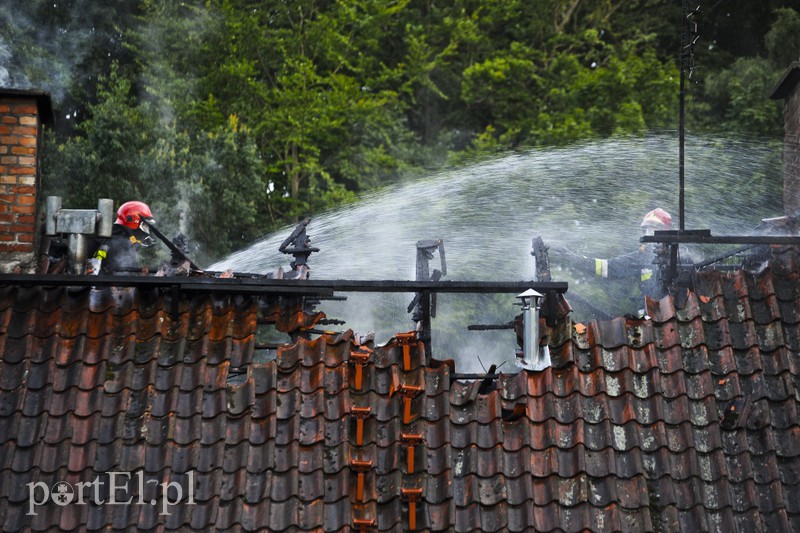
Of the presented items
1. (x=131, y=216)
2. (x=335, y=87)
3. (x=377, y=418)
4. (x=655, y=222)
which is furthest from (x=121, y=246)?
(x=335, y=87)

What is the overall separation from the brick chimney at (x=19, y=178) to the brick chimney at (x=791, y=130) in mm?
6428

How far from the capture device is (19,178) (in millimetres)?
9359

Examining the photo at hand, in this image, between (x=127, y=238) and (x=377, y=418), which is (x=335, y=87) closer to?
(x=127, y=238)

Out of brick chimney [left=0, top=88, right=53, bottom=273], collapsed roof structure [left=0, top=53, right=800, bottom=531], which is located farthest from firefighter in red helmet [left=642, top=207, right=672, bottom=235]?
brick chimney [left=0, top=88, right=53, bottom=273]

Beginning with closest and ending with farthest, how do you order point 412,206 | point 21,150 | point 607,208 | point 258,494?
point 258,494 < point 21,150 < point 412,206 < point 607,208

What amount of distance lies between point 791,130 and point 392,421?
16.5 ft

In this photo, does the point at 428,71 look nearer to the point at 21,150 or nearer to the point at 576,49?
the point at 576,49

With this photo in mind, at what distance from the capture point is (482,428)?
8.09 metres

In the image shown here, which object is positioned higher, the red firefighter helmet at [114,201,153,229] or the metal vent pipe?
the red firefighter helmet at [114,201,153,229]

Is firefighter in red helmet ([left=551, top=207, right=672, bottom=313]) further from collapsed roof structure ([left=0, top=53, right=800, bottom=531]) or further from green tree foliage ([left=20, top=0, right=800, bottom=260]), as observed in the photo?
green tree foliage ([left=20, top=0, right=800, bottom=260])

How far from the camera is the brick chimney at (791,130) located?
1015cm

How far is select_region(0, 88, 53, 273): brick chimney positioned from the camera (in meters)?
9.27

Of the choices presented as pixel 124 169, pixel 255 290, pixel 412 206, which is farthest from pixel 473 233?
pixel 255 290

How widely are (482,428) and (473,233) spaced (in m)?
10.1
